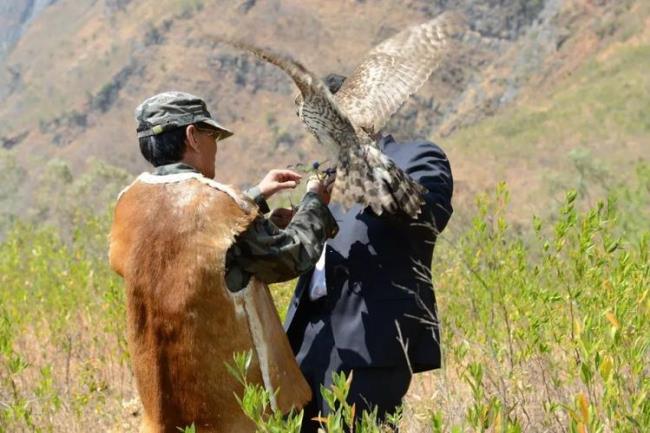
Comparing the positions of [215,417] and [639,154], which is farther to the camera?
[639,154]

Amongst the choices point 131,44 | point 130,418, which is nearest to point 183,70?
point 131,44

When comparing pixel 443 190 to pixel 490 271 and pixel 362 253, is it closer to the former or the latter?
pixel 362 253

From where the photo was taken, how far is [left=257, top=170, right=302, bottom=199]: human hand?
2.99 m

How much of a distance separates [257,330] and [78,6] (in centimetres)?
11264

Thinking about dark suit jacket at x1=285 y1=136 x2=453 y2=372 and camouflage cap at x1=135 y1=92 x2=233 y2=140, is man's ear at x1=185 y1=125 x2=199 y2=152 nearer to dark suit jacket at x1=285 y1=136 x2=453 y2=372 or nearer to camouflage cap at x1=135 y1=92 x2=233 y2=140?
camouflage cap at x1=135 y1=92 x2=233 y2=140

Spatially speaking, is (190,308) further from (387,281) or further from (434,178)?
(434,178)

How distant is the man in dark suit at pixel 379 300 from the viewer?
2.98m

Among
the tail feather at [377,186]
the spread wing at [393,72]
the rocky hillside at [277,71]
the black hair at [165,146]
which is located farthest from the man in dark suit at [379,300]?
the rocky hillside at [277,71]

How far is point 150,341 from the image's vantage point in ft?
8.96

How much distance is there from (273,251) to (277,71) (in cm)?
6757

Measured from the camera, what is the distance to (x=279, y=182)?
3023 mm

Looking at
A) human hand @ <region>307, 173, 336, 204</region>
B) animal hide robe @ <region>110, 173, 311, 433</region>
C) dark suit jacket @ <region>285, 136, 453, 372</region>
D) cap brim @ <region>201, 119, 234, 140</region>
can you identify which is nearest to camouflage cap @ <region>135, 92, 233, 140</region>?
cap brim @ <region>201, 119, 234, 140</region>

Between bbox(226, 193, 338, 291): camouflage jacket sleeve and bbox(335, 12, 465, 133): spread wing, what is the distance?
669 mm

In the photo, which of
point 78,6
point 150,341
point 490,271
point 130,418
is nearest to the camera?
point 150,341
